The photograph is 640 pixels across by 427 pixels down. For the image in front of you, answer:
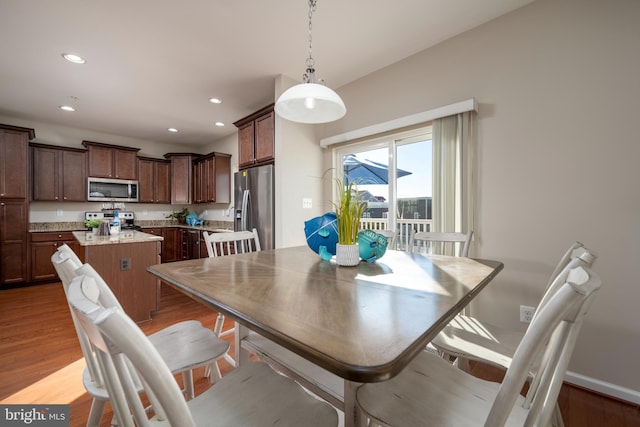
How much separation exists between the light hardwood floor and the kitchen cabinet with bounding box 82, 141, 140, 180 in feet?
7.96

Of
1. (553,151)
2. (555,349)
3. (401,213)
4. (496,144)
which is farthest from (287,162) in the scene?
(555,349)

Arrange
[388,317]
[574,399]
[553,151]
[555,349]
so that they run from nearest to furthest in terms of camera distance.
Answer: [555,349] → [388,317] → [574,399] → [553,151]

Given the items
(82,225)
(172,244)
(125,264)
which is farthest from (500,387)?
(82,225)

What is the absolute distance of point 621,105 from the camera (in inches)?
66.2

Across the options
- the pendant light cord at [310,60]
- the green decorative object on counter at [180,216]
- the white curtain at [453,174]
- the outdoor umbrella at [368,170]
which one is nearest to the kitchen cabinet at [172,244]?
the green decorative object on counter at [180,216]

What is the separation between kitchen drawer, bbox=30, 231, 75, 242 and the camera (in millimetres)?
4156

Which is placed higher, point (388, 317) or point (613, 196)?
point (613, 196)

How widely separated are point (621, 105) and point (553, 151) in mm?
397

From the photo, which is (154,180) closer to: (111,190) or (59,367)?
(111,190)

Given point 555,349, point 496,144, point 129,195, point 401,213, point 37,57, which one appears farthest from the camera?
point 129,195

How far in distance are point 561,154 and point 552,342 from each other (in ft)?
6.06

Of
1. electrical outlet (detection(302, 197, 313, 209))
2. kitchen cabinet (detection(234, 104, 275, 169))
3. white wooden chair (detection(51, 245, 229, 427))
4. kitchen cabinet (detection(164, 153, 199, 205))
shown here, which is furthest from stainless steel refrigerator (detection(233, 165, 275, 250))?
kitchen cabinet (detection(164, 153, 199, 205))

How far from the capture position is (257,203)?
133 inches

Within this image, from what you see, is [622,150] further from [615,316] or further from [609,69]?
[615,316]
